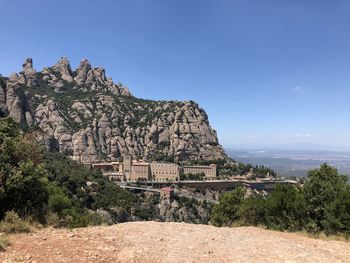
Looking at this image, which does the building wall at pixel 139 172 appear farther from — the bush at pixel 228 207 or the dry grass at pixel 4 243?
the dry grass at pixel 4 243

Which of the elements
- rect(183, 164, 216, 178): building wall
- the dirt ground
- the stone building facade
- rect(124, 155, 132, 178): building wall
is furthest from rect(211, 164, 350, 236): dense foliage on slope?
rect(183, 164, 216, 178): building wall

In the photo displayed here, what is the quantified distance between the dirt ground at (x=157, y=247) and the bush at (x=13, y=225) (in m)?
0.41

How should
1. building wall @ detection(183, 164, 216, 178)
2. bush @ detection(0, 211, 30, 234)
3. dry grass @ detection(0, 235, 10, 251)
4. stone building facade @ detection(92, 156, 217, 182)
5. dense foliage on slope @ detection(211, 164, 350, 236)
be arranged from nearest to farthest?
dry grass @ detection(0, 235, 10, 251) → bush @ detection(0, 211, 30, 234) → dense foliage on slope @ detection(211, 164, 350, 236) → stone building facade @ detection(92, 156, 217, 182) → building wall @ detection(183, 164, 216, 178)

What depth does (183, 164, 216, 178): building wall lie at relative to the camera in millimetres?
155750

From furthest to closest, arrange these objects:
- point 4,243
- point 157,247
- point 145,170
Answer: point 145,170, point 157,247, point 4,243

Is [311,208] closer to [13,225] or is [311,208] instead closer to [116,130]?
[13,225]

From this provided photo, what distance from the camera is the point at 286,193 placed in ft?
60.7

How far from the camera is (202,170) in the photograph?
157m

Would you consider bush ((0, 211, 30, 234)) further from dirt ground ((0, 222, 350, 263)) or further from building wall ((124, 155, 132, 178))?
building wall ((124, 155, 132, 178))

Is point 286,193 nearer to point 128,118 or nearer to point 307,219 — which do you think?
point 307,219

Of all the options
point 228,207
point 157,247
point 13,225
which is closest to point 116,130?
point 228,207

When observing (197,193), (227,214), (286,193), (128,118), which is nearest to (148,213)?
(197,193)

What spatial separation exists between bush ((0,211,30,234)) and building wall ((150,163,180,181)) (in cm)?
13660

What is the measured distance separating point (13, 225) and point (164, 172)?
140 m
